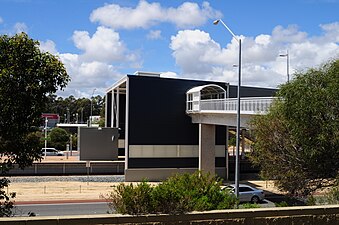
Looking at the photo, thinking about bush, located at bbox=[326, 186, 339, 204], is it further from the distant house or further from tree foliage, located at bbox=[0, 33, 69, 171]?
the distant house

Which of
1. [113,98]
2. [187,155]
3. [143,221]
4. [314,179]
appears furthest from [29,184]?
[143,221]

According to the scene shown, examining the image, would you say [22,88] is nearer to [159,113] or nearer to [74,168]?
[159,113]

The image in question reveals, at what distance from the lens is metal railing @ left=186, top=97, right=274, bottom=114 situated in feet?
79.1

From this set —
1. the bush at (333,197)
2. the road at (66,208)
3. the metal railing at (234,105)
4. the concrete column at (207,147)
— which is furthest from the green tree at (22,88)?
the concrete column at (207,147)

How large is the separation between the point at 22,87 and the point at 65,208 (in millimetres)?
19339

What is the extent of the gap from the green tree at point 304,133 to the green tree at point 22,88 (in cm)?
892

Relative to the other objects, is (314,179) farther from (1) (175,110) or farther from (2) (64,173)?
(2) (64,173)

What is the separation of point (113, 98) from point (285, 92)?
132 feet

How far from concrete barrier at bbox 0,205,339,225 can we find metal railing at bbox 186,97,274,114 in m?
13.8

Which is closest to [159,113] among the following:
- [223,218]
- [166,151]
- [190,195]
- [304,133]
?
[166,151]

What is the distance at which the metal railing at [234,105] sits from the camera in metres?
24.1

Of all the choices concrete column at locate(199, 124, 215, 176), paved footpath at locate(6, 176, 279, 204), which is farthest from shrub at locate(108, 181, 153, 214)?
concrete column at locate(199, 124, 215, 176)

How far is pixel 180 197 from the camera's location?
690 cm

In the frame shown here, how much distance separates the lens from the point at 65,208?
25094mm
